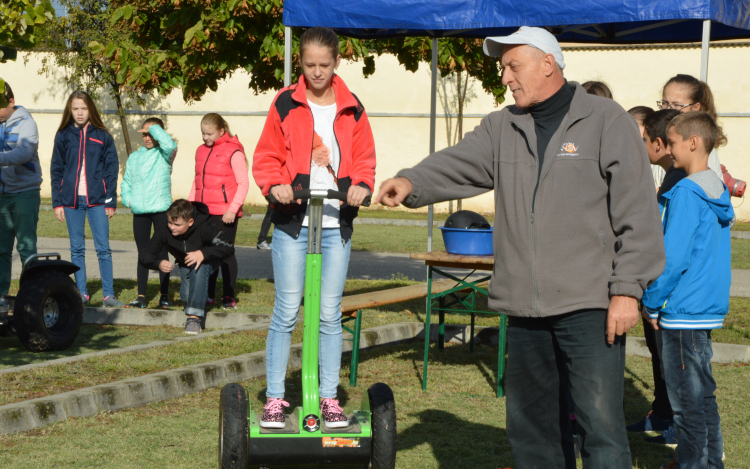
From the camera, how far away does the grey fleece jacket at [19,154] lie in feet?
23.5

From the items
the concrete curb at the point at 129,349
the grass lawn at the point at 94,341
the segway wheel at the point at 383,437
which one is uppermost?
the segway wheel at the point at 383,437

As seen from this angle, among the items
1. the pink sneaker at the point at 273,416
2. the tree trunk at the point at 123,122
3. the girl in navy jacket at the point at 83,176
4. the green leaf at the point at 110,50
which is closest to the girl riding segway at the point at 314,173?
the pink sneaker at the point at 273,416

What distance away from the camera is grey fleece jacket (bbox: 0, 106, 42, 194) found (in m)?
7.17

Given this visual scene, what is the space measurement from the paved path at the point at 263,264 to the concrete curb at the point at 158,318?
3351 mm

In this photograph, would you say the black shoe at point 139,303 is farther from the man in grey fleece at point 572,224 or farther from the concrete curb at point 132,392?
the man in grey fleece at point 572,224

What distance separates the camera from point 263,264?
43.3 ft

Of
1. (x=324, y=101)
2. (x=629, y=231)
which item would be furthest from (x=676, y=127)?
(x=324, y=101)

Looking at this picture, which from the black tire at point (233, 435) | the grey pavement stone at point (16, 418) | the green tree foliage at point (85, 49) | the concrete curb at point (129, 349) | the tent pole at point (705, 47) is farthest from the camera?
the green tree foliage at point (85, 49)

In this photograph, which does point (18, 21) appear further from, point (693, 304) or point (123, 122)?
point (123, 122)

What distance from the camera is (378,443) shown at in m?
3.97

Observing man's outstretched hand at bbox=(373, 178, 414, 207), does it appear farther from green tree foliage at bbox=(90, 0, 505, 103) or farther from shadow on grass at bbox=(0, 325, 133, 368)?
green tree foliage at bbox=(90, 0, 505, 103)

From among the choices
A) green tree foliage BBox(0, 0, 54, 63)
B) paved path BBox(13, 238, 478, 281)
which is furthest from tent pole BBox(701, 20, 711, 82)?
paved path BBox(13, 238, 478, 281)

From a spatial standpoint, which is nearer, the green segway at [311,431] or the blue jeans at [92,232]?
the green segway at [311,431]

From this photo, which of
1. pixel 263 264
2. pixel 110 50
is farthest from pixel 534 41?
pixel 263 264
